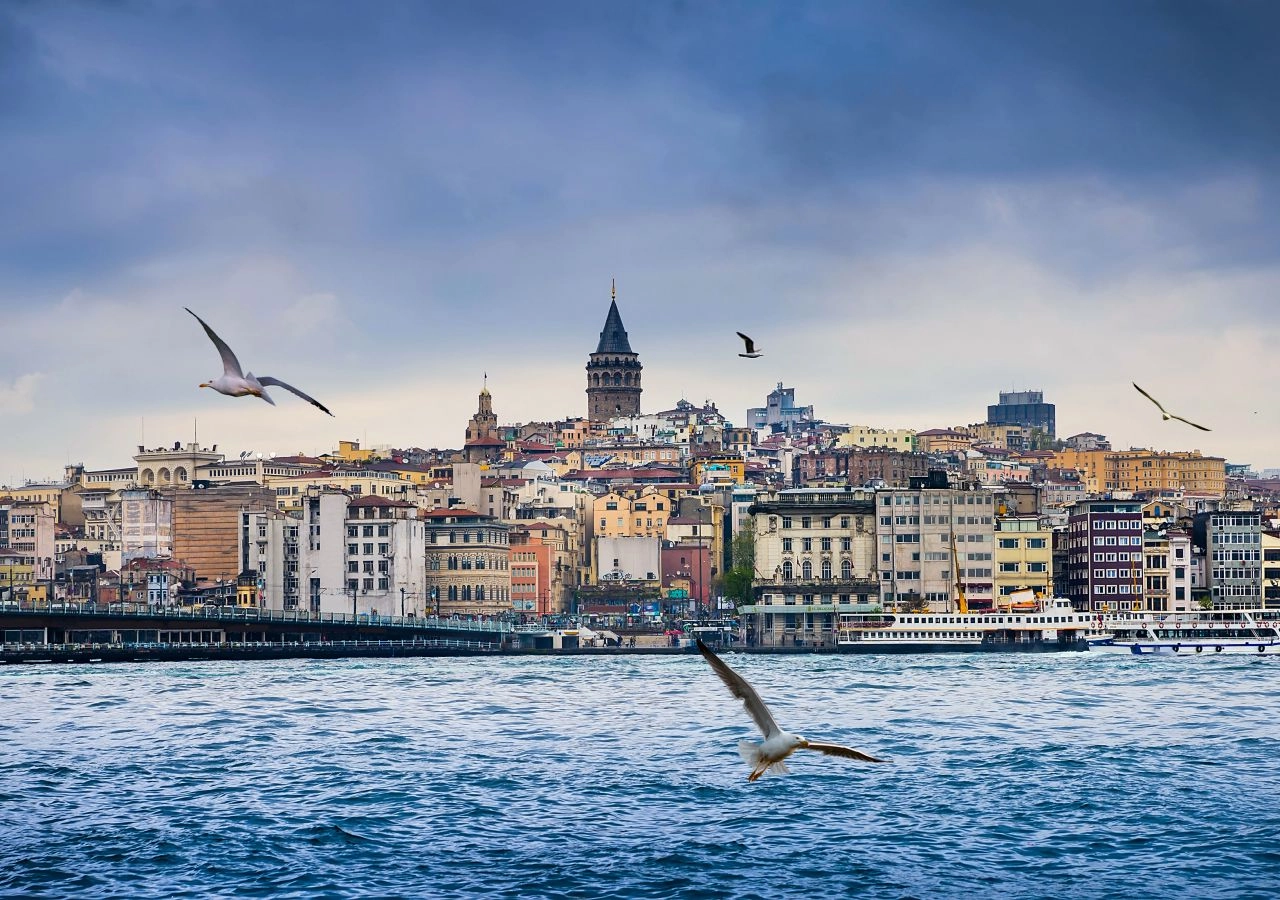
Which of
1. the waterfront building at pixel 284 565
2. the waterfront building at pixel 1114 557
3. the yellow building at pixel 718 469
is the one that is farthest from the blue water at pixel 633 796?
the yellow building at pixel 718 469

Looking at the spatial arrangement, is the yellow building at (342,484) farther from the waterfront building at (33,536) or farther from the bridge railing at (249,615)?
the bridge railing at (249,615)

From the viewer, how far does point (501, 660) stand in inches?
3627

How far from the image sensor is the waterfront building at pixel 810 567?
10088 centimetres

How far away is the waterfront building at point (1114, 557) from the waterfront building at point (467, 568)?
31170 mm

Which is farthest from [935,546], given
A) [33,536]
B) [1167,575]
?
[33,536]

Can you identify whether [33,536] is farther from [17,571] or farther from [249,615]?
[249,615]

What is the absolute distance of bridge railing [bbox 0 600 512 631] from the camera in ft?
292

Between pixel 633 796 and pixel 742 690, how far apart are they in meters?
18.2

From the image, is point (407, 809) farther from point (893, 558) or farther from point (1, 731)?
point (893, 558)

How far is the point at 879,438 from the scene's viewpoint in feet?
596

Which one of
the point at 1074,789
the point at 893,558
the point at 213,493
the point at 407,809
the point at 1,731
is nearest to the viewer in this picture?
the point at 407,809

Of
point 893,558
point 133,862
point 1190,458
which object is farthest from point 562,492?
point 133,862

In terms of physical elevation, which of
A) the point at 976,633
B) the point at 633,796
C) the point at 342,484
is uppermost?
the point at 342,484

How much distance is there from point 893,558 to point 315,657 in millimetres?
27329
